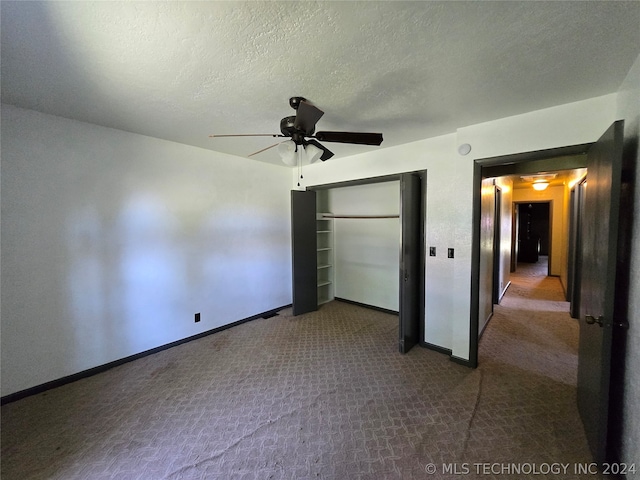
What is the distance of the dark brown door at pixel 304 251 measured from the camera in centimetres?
395

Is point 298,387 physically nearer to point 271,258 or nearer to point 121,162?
point 271,258

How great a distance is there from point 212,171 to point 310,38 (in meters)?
2.48

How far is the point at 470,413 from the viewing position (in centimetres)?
195

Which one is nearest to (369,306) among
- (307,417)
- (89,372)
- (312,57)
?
(307,417)

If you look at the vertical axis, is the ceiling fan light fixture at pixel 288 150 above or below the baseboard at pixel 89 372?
above

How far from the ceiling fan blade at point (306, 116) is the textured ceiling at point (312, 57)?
0.25 metres

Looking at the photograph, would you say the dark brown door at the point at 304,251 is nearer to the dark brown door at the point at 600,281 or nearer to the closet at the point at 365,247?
the closet at the point at 365,247

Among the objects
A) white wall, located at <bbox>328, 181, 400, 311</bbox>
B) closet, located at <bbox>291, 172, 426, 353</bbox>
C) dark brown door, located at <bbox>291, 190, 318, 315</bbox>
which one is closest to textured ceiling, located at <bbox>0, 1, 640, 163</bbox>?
closet, located at <bbox>291, 172, 426, 353</bbox>

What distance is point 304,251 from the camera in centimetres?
411

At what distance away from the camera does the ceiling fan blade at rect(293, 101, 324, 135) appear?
1.56 m

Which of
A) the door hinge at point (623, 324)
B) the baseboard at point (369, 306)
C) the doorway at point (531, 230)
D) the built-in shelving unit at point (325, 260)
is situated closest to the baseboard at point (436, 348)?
the baseboard at point (369, 306)

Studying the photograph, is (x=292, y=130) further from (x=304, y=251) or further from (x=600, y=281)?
(x=304, y=251)

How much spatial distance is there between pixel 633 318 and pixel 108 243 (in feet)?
13.6

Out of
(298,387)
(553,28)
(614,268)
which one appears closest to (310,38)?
(553,28)
